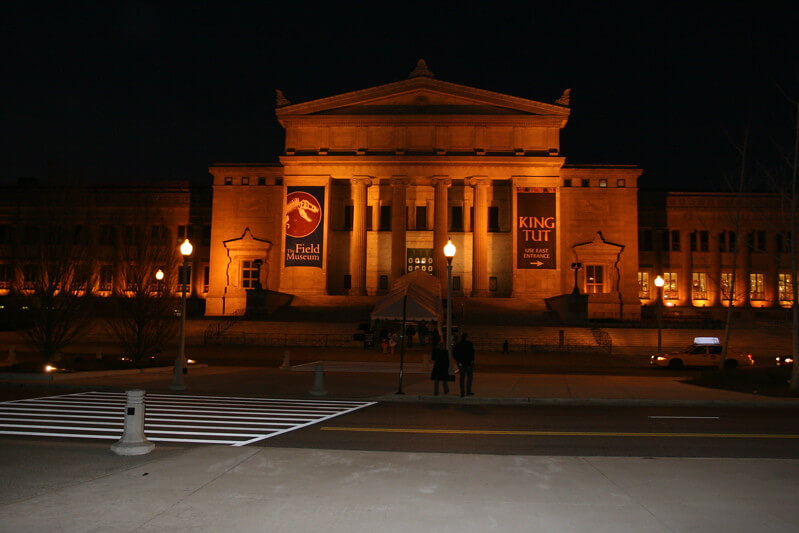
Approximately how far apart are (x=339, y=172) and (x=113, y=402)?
4725 cm

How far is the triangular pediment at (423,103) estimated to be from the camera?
62.7m

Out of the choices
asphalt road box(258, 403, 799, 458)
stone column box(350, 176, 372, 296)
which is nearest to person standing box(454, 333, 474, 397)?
asphalt road box(258, 403, 799, 458)

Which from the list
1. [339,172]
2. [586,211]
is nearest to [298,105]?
[339,172]

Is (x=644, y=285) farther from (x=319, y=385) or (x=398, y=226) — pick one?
(x=319, y=385)

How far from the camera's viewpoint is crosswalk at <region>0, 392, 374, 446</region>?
1279cm

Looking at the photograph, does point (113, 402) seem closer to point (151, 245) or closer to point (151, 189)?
point (151, 245)

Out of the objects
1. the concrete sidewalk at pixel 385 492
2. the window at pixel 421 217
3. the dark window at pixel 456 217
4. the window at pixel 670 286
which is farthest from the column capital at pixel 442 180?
the concrete sidewalk at pixel 385 492

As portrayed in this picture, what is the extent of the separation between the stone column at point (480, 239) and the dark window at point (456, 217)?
4087 millimetres

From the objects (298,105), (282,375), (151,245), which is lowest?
(282,375)

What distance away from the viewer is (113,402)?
18.1 meters

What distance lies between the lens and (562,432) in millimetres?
13758

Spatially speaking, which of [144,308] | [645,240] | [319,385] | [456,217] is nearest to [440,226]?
[456,217]

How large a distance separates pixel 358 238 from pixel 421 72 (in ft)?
57.8

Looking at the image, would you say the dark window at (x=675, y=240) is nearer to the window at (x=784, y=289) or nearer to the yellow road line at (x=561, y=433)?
the window at (x=784, y=289)
